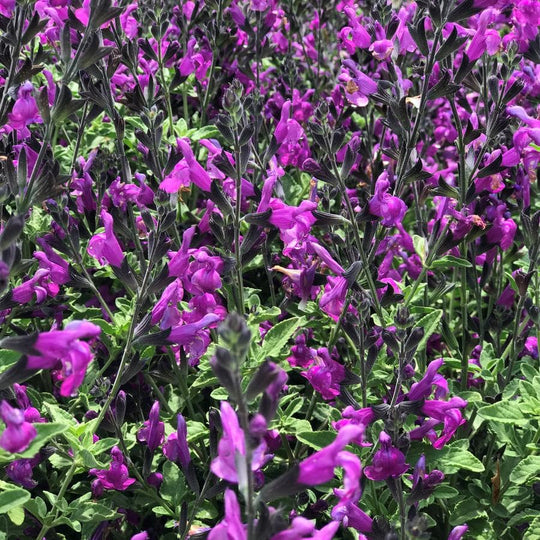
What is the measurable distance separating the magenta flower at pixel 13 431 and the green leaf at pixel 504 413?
1684 mm

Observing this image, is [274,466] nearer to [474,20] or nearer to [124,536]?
[124,536]

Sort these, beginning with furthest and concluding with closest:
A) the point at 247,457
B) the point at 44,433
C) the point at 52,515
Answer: the point at 52,515
the point at 44,433
the point at 247,457

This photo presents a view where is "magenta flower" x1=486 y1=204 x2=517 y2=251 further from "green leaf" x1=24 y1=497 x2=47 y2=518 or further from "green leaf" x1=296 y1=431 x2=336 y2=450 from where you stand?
"green leaf" x1=24 y1=497 x2=47 y2=518

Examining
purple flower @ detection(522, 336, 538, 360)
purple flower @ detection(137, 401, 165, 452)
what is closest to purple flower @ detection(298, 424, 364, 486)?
purple flower @ detection(137, 401, 165, 452)

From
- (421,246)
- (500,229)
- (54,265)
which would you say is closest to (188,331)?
(54,265)

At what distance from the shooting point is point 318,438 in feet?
9.00

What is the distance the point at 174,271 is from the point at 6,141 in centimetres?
106

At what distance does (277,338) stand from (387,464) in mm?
713

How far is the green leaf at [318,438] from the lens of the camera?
272 centimetres

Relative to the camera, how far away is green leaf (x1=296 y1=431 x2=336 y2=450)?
272 centimetres

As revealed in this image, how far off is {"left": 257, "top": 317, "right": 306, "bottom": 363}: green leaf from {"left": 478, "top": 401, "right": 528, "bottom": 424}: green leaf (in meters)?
0.79

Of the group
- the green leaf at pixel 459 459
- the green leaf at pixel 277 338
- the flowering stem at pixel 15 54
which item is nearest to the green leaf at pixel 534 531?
the green leaf at pixel 459 459

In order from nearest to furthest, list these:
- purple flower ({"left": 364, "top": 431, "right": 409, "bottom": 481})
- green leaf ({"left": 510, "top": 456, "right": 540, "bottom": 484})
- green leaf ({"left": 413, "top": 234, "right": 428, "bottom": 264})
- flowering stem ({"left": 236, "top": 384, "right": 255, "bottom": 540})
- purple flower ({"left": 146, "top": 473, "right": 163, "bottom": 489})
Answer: flowering stem ({"left": 236, "top": 384, "right": 255, "bottom": 540})
purple flower ({"left": 364, "top": 431, "right": 409, "bottom": 481})
green leaf ({"left": 510, "top": 456, "right": 540, "bottom": 484})
purple flower ({"left": 146, "top": 473, "right": 163, "bottom": 489})
green leaf ({"left": 413, "top": 234, "right": 428, "bottom": 264})

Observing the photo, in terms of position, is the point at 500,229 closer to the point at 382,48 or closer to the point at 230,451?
the point at 382,48
